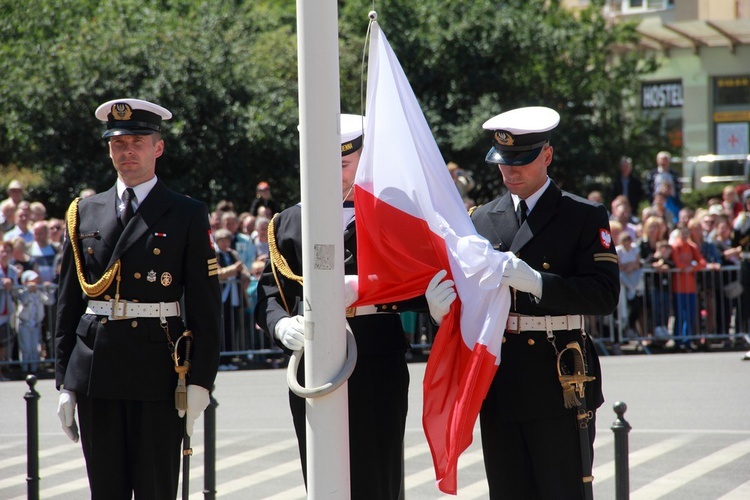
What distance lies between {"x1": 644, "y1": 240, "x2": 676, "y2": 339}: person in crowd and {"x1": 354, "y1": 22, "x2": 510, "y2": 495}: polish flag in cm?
1030

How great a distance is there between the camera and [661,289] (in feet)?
48.4

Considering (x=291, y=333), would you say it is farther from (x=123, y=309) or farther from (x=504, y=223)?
(x=504, y=223)

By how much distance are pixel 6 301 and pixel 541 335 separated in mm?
9208

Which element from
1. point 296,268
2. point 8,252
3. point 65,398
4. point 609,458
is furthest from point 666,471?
point 8,252

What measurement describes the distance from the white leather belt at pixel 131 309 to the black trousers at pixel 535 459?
5.15 feet

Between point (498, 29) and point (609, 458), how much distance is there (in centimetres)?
1801

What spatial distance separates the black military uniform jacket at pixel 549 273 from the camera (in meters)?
5.07

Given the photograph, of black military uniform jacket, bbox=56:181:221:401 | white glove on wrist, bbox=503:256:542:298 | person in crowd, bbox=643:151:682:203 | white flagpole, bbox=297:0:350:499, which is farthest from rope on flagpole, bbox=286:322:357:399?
person in crowd, bbox=643:151:682:203

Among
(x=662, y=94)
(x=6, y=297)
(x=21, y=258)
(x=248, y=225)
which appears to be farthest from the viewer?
(x=662, y=94)

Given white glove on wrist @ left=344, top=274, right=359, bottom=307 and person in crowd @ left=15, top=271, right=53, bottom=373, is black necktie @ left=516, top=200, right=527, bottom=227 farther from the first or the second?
person in crowd @ left=15, top=271, right=53, bottom=373

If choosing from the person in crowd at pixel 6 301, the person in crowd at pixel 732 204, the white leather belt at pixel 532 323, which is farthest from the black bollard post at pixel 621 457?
the person in crowd at pixel 732 204

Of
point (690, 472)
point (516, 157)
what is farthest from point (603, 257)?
point (690, 472)

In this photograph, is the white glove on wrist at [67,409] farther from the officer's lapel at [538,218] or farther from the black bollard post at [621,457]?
the black bollard post at [621,457]

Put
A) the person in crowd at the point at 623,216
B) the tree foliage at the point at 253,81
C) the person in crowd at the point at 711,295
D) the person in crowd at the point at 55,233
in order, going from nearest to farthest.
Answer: the person in crowd at the point at 55,233
the person in crowd at the point at 711,295
the person in crowd at the point at 623,216
the tree foliage at the point at 253,81
